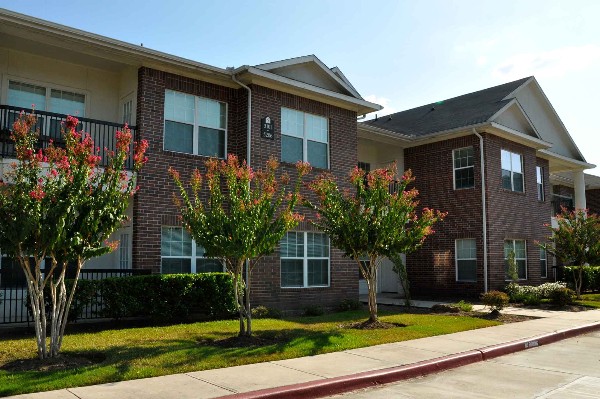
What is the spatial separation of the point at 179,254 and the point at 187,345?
4.52 metres

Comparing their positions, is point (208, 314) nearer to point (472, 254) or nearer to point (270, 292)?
point (270, 292)

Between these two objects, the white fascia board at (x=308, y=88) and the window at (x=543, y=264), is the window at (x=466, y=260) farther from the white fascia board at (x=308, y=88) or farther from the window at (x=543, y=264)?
the white fascia board at (x=308, y=88)

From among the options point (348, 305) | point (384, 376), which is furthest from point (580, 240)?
point (384, 376)

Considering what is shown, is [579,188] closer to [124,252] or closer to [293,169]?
[293,169]

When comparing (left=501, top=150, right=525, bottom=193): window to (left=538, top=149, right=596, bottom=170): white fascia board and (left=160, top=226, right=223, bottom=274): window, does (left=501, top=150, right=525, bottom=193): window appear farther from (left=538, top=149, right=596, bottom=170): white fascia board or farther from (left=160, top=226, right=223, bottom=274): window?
(left=160, top=226, right=223, bottom=274): window

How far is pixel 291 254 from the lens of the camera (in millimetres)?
15164

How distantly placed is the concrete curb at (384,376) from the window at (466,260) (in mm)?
8552

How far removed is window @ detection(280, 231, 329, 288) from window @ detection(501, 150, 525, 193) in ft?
28.2

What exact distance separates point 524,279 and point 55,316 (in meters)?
17.8

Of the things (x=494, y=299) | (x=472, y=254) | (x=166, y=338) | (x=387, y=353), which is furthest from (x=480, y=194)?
(x=166, y=338)

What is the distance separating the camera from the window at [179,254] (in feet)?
43.6

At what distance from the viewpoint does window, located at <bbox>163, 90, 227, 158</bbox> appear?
1382 centimetres

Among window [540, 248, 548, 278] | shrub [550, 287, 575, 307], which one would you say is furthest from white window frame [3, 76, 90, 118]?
window [540, 248, 548, 278]

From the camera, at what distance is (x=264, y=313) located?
13453 millimetres
